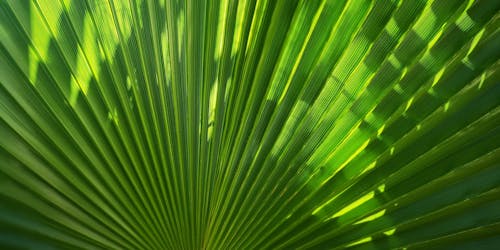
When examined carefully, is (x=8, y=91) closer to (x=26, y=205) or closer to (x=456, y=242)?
(x=26, y=205)

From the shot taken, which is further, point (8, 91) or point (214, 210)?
point (214, 210)

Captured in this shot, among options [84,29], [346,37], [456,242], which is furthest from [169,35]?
[456,242]

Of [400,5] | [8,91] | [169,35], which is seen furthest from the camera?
[169,35]

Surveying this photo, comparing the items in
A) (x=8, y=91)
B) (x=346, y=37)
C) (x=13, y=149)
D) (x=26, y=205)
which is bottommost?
(x=26, y=205)

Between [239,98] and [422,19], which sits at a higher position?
[422,19]

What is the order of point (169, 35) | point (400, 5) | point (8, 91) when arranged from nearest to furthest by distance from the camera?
point (400, 5), point (8, 91), point (169, 35)

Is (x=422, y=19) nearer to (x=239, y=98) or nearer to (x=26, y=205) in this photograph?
(x=239, y=98)
